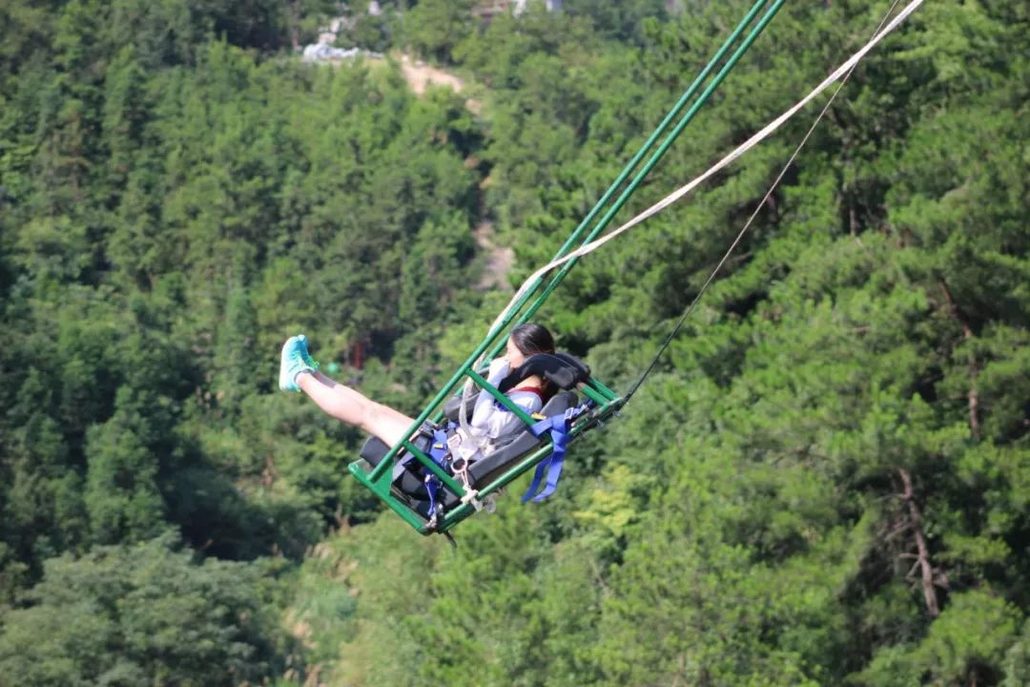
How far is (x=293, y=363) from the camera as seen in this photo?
471 inches

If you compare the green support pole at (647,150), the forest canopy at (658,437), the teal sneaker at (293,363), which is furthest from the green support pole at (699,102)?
the forest canopy at (658,437)

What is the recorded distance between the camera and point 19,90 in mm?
91625

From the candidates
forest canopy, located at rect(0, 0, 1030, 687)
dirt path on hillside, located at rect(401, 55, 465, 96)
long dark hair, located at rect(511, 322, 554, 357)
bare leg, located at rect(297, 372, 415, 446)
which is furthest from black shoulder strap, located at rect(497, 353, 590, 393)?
dirt path on hillside, located at rect(401, 55, 465, 96)

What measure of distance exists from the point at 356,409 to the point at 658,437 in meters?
22.3

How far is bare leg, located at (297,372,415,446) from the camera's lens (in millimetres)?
11656

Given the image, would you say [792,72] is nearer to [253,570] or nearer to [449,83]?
[253,570]

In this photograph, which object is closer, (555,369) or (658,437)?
(555,369)

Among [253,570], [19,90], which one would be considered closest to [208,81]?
[19,90]

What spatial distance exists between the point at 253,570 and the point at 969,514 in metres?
22.3

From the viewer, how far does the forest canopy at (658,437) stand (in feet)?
81.6

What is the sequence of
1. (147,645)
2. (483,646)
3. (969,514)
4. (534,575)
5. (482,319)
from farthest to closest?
(482,319), (147,645), (534,575), (483,646), (969,514)

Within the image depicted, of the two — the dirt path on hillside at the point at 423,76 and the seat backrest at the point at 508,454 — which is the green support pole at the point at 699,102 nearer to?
the seat backrest at the point at 508,454

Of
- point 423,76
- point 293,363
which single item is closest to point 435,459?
point 293,363

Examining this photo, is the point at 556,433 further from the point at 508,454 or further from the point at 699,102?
the point at 699,102
